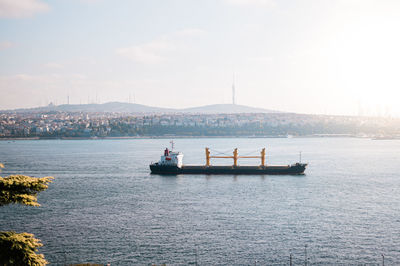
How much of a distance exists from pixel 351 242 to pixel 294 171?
34142mm

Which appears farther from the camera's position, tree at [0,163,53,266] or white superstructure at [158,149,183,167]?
white superstructure at [158,149,183,167]

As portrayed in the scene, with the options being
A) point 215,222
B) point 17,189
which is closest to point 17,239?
point 17,189

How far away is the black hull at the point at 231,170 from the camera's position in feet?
190

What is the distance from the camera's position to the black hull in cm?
5779

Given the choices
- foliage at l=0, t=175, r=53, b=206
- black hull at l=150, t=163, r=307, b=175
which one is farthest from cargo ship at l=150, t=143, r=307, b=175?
foliage at l=0, t=175, r=53, b=206

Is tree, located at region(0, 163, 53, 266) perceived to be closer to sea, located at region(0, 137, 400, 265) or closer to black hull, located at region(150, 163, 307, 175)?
sea, located at region(0, 137, 400, 265)

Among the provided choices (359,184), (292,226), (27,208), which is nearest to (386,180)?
(359,184)

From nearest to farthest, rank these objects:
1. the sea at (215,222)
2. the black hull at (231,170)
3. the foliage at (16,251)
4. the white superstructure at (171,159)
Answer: the foliage at (16,251)
the sea at (215,222)
the black hull at (231,170)
the white superstructure at (171,159)

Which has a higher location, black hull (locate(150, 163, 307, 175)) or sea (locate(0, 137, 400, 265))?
black hull (locate(150, 163, 307, 175))

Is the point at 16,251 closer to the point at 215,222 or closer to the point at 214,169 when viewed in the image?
the point at 215,222

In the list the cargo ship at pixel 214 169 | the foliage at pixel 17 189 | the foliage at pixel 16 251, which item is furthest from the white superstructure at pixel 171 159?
the foliage at pixel 16 251

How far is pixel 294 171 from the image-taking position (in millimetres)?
57625

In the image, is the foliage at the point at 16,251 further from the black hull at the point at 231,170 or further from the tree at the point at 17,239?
the black hull at the point at 231,170

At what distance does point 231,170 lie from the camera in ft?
195
